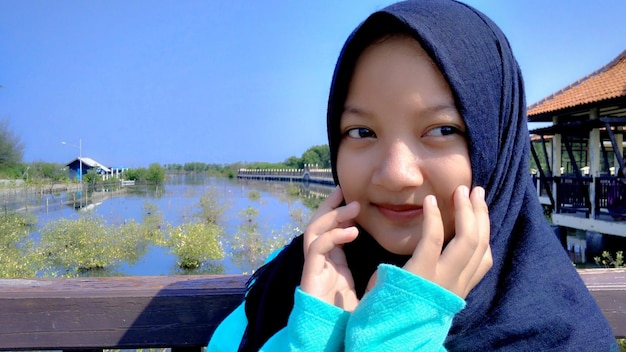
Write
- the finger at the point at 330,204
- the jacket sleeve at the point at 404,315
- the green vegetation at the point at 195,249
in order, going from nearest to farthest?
the jacket sleeve at the point at 404,315 < the finger at the point at 330,204 < the green vegetation at the point at 195,249

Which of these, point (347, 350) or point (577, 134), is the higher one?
point (577, 134)

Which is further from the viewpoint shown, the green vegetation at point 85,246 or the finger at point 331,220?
the green vegetation at point 85,246

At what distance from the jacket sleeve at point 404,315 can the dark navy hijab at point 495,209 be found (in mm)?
126

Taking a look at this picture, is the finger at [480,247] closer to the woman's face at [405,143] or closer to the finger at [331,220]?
the woman's face at [405,143]

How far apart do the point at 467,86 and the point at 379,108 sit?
5.3 inches

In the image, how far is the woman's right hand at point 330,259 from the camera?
609mm

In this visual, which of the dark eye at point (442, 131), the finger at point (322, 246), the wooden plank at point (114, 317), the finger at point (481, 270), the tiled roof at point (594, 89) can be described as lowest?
the wooden plank at point (114, 317)

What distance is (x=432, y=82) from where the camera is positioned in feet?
2.12

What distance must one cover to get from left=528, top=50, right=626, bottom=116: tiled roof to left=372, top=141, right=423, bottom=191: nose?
8.04 meters

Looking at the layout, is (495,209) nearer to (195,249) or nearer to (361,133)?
(361,133)

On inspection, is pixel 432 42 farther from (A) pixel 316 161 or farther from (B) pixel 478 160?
(A) pixel 316 161

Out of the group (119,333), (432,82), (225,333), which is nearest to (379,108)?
(432,82)

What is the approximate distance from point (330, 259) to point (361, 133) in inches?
8.3

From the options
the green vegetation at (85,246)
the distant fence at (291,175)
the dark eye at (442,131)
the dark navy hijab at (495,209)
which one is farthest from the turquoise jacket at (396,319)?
the distant fence at (291,175)
